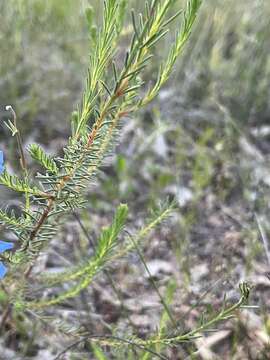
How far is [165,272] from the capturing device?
6.72 feet

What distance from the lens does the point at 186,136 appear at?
2.72m

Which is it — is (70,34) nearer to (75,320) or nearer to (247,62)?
(247,62)

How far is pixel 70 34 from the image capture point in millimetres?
3088

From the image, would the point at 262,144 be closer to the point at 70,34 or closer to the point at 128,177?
the point at 128,177

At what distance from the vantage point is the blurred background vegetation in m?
2.01

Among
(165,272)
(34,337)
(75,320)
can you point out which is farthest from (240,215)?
(34,337)

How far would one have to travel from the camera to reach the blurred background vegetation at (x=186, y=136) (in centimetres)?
201

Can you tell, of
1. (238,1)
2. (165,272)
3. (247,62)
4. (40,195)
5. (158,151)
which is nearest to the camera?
(40,195)

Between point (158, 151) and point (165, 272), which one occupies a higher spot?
point (158, 151)

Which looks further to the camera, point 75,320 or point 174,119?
point 174,119

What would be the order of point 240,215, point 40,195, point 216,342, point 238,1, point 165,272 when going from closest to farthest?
point 40,195 → point 216,342 → point 165,272 → point 240,215 → point 238,1

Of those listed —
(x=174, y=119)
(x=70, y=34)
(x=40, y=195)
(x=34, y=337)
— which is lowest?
(x=34, y=337)

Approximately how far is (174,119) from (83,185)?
1944 millimetres

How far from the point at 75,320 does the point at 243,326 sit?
20.7 inches
